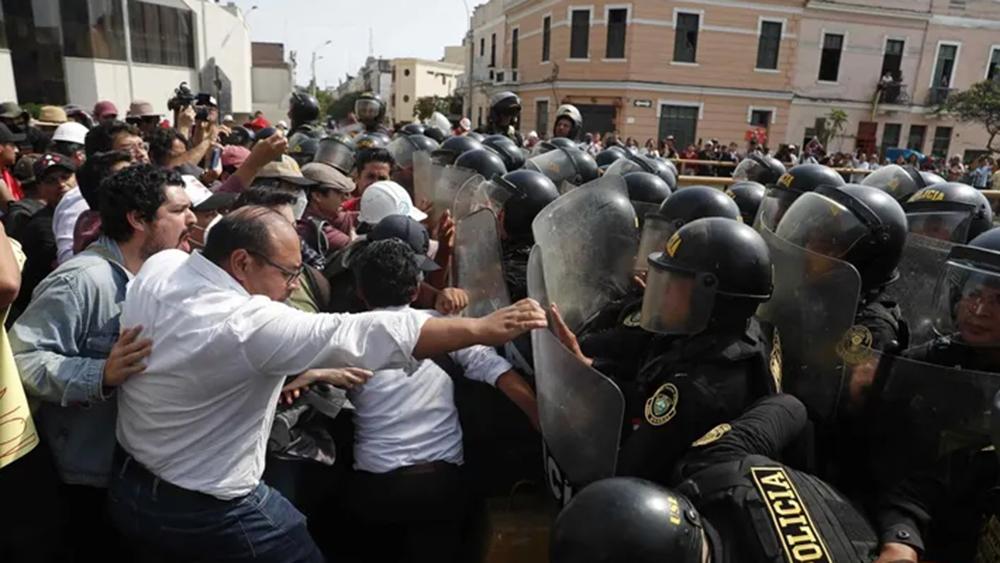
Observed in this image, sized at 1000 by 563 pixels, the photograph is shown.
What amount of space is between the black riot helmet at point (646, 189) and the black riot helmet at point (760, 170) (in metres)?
1.90

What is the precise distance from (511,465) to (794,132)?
96.4 feet

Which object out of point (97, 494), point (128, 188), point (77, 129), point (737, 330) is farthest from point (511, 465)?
point (77, 129)

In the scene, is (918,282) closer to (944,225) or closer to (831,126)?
(944,225)

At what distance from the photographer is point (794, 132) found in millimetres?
28281

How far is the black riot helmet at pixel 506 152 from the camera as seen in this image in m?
5.80

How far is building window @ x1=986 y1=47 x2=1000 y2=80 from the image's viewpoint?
29.6 m

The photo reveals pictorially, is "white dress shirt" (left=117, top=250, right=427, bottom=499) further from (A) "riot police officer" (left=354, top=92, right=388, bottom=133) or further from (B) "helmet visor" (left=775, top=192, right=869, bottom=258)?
(A) "riot police officer" (left=354, top=92, right=388, bottom=133)

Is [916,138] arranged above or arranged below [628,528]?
above

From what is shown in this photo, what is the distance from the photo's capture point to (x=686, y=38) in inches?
1058

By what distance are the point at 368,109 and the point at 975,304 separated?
309 inches

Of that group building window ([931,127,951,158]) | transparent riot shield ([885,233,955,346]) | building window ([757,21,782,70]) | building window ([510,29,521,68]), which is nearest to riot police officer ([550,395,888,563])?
transparent riot shield ([885,233,955,346])

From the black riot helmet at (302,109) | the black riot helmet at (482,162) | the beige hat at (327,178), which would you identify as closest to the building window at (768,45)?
the black riot helmet at (302,109)

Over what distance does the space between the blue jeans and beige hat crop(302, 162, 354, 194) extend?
2.06 m

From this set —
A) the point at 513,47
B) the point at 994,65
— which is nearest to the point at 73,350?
the point at 513,47
